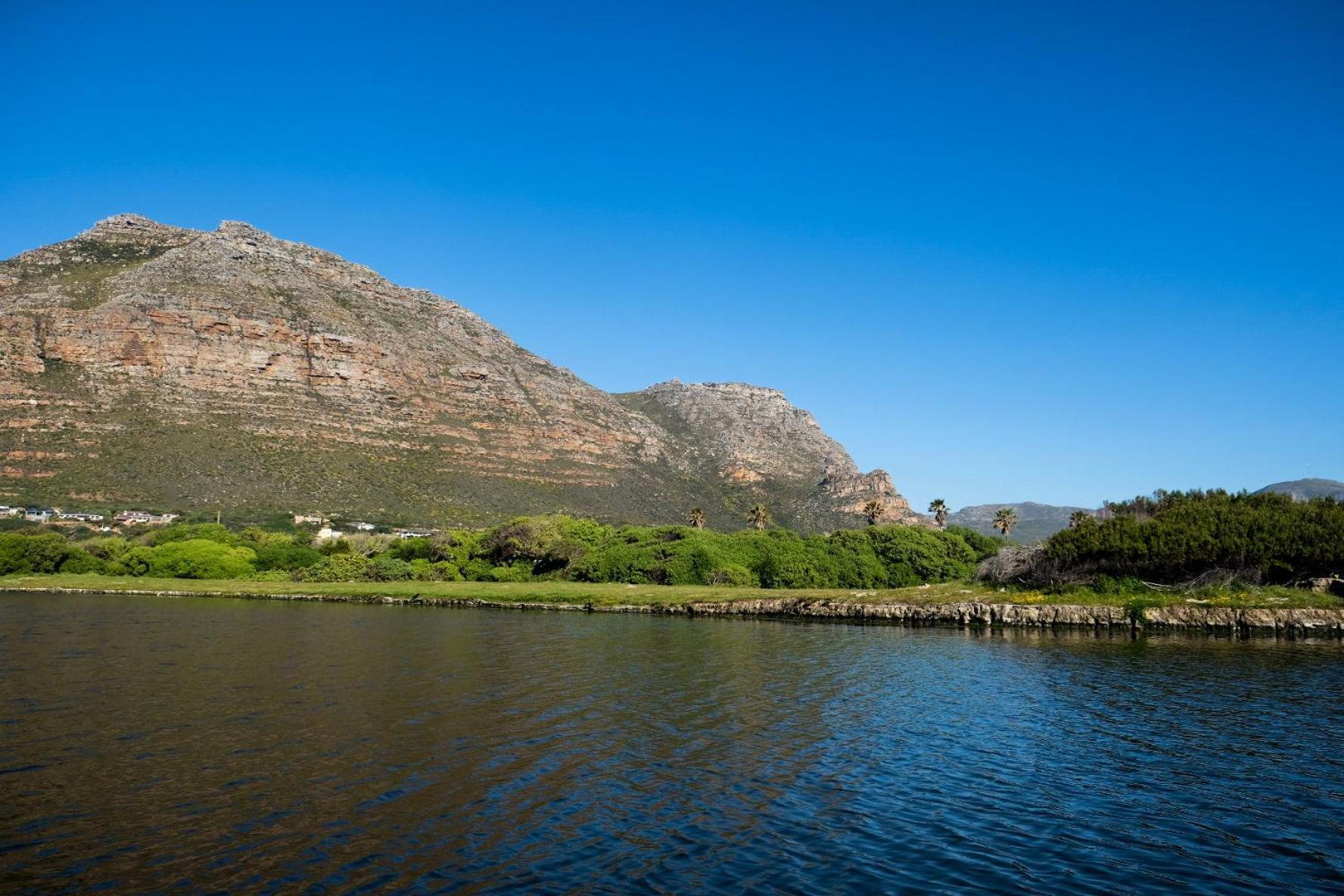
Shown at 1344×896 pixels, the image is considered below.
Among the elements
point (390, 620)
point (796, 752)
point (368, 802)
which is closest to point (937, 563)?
point (390, 620)

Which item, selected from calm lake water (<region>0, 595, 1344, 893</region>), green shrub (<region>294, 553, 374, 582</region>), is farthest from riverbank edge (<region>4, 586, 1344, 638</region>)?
calm lake water (<region>0, 595, 1344, 893</region>)

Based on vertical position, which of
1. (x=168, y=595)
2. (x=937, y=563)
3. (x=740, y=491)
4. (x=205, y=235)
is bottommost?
(x=168, y=595)

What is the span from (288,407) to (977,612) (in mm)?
125172

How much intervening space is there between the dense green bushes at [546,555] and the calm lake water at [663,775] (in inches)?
1899

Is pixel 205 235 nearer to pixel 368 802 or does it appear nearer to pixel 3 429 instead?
pixel 3 429

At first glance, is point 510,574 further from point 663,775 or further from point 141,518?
point 663,775

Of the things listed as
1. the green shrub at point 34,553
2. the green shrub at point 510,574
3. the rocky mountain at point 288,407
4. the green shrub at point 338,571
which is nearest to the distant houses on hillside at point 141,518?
the rocky mountain at point 288,407

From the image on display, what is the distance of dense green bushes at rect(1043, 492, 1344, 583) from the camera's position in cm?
4959

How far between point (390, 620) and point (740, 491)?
13122 centimetres

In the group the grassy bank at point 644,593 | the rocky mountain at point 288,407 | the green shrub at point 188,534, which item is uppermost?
the rocky mountain at point 288,407

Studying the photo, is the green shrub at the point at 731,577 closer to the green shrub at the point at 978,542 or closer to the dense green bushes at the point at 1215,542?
the green shrub at the point at 978,542

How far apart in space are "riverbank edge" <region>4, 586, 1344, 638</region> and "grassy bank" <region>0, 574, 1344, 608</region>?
0.61 meters

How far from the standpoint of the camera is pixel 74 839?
12.5m

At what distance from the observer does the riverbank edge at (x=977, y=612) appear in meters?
45.7
